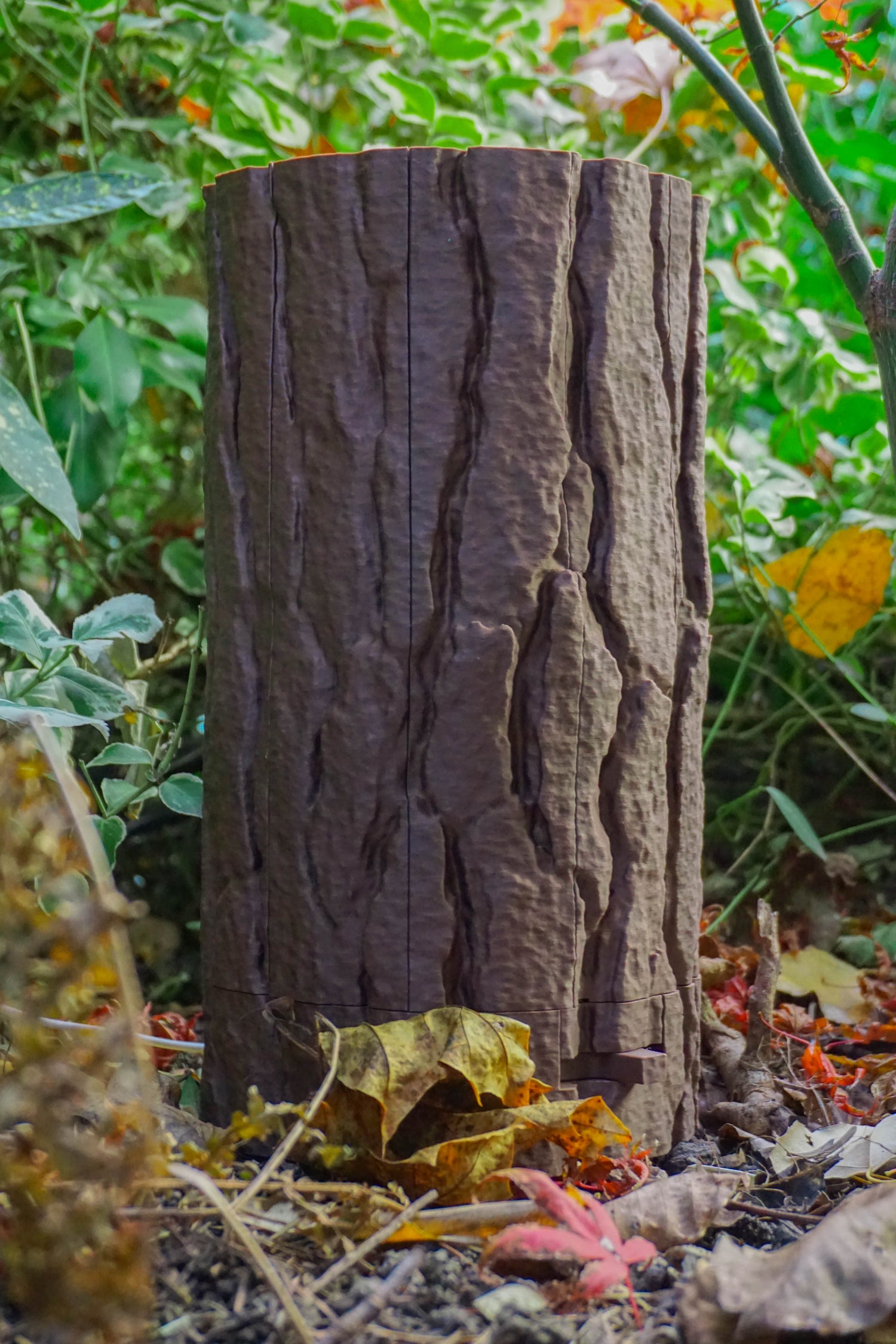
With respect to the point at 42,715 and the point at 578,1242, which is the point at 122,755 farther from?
the point at 578,1242

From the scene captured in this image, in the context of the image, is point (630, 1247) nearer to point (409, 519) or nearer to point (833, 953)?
point (409, 519)

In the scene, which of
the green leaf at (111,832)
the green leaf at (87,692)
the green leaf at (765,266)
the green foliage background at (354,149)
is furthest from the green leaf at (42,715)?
the green leaf at (765,266)

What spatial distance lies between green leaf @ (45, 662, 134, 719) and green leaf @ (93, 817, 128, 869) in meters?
0.13

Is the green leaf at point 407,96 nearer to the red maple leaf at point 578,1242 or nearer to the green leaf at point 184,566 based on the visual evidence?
the green leaf at point 184,566

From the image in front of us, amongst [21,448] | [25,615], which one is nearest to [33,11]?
[21,448]

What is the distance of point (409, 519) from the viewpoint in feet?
4.10

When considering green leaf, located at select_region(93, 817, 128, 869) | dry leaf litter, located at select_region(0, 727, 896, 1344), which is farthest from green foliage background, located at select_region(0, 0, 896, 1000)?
dry leaf litter, located at select_region(0, 727, 896, 1344)

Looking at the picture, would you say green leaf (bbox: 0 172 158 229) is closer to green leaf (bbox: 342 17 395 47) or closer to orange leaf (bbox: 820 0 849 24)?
green leaf (bbox: 342 17 395 47)

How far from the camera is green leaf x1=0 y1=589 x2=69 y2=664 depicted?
148 centimetres

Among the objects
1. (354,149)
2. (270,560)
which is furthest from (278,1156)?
(354,149)

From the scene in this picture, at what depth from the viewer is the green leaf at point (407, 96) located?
82.0 inches

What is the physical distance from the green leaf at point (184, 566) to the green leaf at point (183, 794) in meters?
0.71

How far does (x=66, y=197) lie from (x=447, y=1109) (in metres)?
1.28

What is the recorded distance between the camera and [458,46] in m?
2.25
